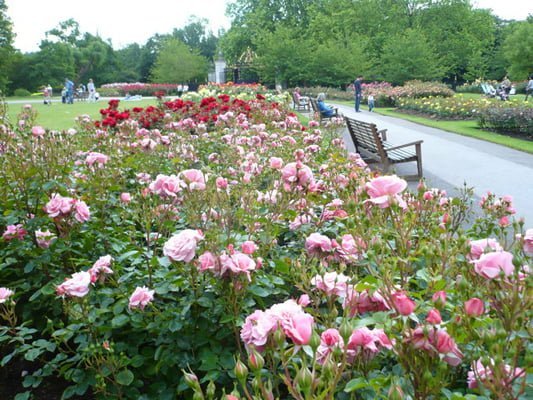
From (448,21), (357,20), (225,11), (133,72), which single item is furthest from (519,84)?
(133,72)

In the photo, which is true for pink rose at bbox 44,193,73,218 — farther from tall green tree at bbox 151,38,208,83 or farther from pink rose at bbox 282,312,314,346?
tall green tree at bbox 151,38,208,83

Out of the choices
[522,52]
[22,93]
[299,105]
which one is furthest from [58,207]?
[22,93]

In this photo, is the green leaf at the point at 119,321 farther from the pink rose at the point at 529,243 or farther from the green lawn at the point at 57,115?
the green lawn at the point at 57,115

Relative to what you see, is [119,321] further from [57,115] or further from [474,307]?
[57,115]

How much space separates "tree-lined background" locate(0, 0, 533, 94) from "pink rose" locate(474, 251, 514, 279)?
38631mm

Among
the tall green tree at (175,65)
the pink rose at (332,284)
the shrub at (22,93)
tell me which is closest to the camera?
the pink rose at (332,284)

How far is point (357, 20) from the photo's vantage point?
48625 millimetres

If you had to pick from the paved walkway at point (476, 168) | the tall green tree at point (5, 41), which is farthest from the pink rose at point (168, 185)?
the tall green tree at point (5, 41)

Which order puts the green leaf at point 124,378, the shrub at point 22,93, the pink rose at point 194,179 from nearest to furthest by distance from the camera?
the green leaf at point 124,378, the pink rose at point 194,179, the shrub at point 22,93

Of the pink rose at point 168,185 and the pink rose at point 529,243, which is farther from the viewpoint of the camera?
the pink rose at point 168,185

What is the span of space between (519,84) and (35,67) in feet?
166

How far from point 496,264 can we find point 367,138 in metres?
7.49

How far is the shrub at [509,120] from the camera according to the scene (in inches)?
525

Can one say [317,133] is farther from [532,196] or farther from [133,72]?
[133,72]
